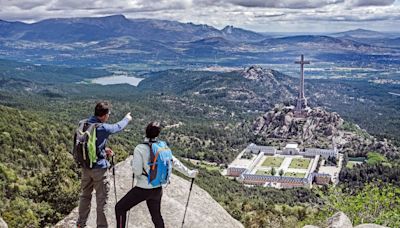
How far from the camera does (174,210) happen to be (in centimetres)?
1323

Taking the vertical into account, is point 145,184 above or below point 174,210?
above

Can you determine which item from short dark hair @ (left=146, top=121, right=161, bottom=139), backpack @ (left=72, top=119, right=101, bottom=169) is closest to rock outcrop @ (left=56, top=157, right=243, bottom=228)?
backpack @ (left=72, top=119, right=101, bottom=169)

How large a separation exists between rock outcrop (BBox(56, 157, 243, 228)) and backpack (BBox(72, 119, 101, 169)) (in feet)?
6.87

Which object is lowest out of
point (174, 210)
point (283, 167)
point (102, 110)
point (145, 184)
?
→ point (283, 167)

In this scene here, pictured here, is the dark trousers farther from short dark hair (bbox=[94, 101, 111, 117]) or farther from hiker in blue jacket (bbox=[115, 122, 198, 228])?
short dark hair (bbox=[94, 101, 111, 117])

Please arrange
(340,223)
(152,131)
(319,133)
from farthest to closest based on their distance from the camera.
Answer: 1. (319,133)
2. (340,223)
3. (152,131)

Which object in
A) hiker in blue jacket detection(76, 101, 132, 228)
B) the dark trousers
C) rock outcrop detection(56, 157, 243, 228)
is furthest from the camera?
rock outcrop detection(56, 157, 243, 228)

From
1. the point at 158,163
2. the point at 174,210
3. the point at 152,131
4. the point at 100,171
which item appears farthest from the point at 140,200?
the point at 174,210

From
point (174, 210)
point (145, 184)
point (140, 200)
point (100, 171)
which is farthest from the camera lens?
point (174, 210)

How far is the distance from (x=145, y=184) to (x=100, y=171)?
1.22 m

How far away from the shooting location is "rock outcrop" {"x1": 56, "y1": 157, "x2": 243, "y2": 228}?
1280 centimetres

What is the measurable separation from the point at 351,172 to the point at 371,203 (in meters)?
63.9

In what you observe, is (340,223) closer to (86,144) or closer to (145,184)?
(145,184)

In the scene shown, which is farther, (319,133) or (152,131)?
(319,133)
